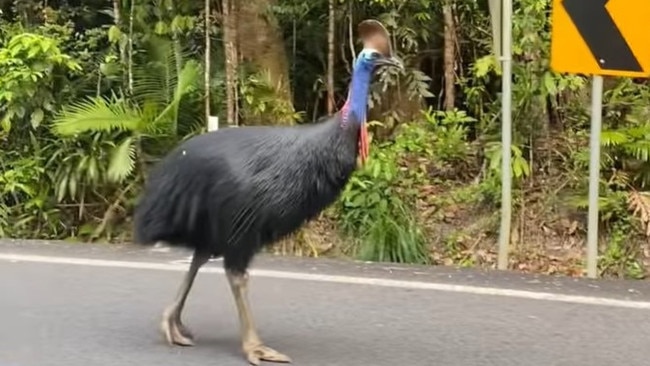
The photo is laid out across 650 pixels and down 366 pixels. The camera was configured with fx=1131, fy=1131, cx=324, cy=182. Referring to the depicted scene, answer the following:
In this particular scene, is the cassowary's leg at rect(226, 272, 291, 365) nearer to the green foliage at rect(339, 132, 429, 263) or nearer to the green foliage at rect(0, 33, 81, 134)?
the green foliage at rect(339, 132, 429, 263)

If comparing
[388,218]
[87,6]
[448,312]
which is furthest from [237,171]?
[87,6]

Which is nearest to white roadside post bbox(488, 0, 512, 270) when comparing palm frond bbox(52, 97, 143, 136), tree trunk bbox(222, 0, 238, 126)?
tree trunk bbox(222, 0, 238, 126)

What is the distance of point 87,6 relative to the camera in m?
11.0

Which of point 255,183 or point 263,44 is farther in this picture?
point 263,44

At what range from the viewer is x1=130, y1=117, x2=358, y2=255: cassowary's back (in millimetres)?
4555

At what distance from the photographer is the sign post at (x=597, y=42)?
608 centimetres

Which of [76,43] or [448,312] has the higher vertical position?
[76,43]

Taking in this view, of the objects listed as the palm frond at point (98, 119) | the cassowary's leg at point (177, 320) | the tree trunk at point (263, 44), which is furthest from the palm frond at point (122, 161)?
the cassowary's leg at point (177, 320)

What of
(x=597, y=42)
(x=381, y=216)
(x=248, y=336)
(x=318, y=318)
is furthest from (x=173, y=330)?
(x=381, y=216)

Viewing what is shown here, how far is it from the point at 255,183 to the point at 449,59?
→ 582 centimetres

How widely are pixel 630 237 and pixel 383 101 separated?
3.04 metres

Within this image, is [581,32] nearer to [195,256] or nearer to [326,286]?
[326,286]

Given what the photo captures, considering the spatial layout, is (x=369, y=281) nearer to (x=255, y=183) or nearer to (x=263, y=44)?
(x=255, y=183)

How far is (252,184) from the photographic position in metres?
4.57
